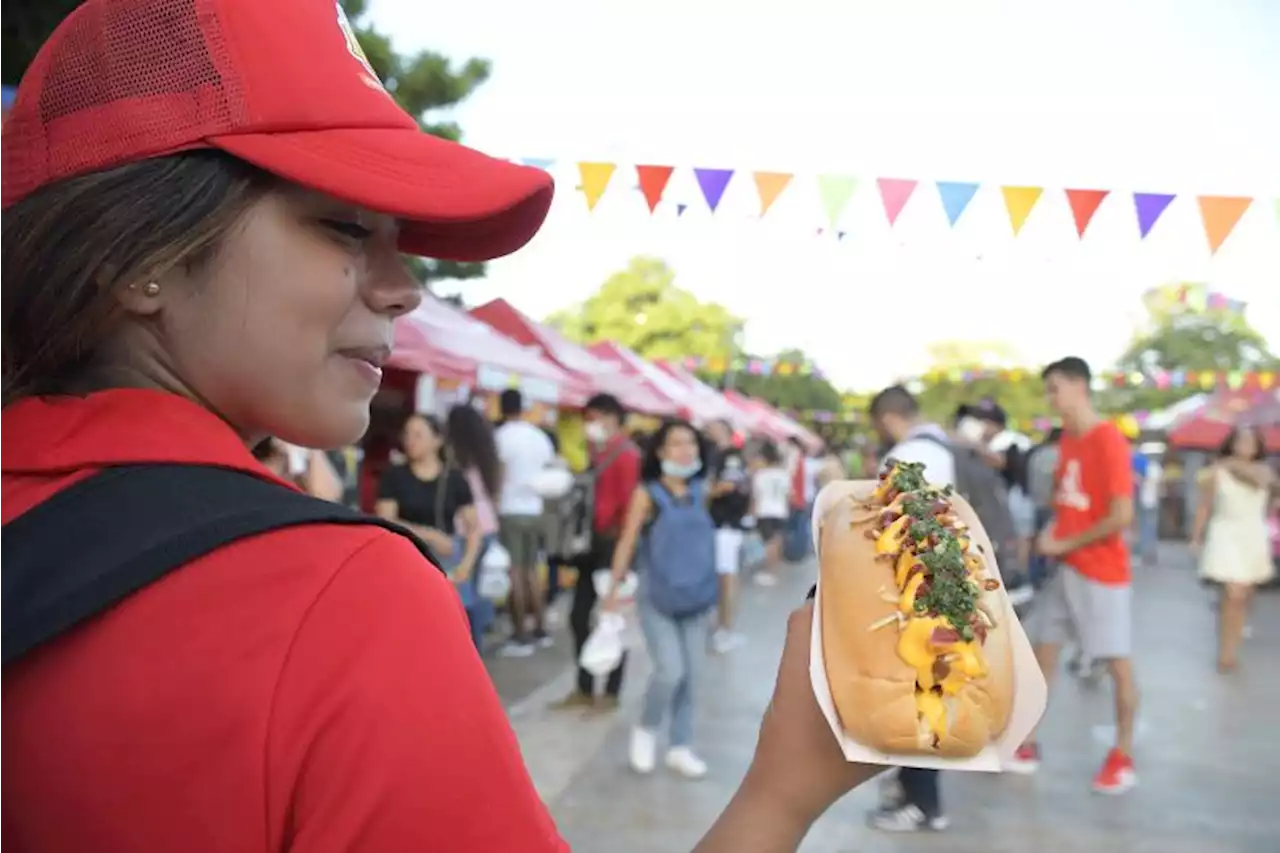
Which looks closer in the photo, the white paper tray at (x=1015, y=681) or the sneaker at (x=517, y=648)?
the white paper tray at (x=1015, y=681)

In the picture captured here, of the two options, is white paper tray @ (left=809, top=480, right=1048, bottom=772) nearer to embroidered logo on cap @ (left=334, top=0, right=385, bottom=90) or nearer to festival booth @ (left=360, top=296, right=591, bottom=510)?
embroidered logo on cap @ (left=334, top=0, right=385, bottom=90)

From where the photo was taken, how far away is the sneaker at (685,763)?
6180 mm

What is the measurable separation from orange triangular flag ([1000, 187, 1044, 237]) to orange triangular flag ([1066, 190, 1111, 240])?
10.2 inches

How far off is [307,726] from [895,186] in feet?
31.8

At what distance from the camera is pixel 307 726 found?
0.77m

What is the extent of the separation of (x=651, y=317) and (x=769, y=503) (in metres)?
54.6

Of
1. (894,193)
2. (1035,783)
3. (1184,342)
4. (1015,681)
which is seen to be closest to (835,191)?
(894,193)

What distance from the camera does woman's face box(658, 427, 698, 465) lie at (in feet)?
22.4

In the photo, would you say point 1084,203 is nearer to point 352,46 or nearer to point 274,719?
point 352,46

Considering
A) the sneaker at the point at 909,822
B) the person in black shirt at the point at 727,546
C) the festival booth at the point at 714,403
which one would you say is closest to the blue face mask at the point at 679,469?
the sneaker at the point at 909,822

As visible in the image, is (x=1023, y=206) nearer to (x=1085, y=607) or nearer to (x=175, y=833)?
(x=1085, y=607)

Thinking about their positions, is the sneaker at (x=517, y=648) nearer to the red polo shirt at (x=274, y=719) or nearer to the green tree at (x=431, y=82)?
the green tree at (x=431, y=82)

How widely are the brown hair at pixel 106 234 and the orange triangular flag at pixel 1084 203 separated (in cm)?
947

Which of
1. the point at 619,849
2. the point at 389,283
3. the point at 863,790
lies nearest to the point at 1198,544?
the point at 863,790
